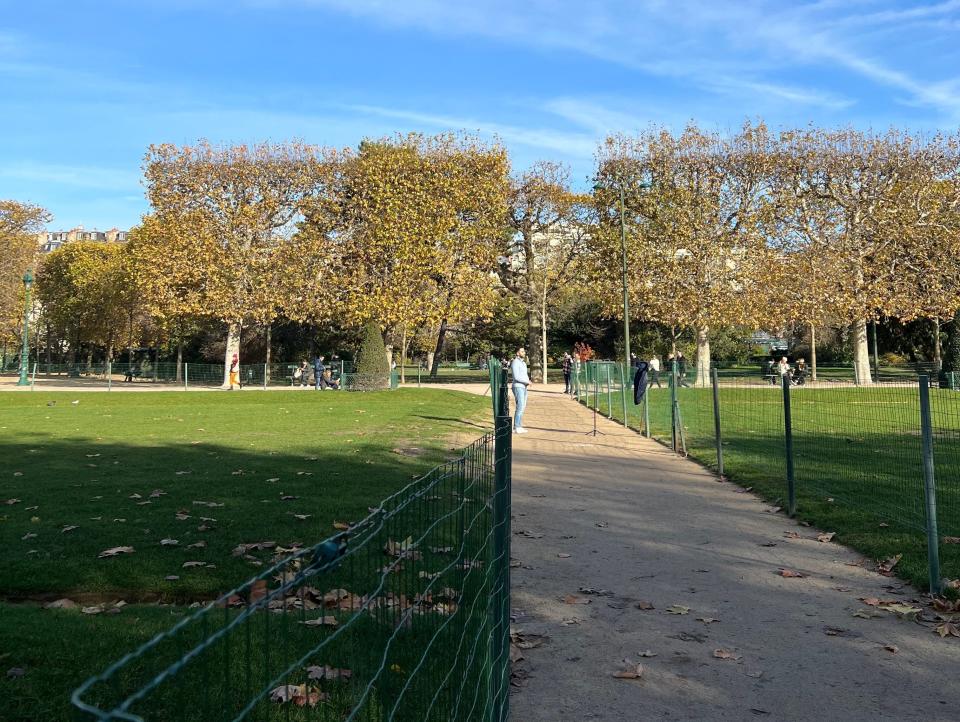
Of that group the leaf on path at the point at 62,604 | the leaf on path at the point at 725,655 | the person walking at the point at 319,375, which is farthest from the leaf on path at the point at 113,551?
the person walking at the point at 319,375

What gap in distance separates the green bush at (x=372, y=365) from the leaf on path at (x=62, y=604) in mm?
32879

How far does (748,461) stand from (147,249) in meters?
34.3

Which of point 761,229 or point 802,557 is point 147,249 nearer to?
point 761,229

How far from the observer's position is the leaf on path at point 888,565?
23.2 ft

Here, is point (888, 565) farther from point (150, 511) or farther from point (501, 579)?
point (150, 511)

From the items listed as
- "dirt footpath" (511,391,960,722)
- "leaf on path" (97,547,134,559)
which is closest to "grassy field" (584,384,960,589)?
"dirt footpath" (511,391,960,722)

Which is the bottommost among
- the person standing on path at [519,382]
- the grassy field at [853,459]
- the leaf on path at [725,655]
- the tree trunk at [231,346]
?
the leaf on path at [725,655]

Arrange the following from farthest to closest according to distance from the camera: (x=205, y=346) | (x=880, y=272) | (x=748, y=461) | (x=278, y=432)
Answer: (x=205, y=346) → (x=880, y=272) → (x=278, y=432) → (x=748, y=461)

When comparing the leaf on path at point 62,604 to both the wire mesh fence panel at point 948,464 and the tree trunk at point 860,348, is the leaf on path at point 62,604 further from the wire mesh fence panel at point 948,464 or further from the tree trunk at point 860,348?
the tree trunk at point 860,348

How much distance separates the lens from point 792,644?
533 cm

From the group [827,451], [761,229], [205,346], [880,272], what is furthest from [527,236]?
[827,451]

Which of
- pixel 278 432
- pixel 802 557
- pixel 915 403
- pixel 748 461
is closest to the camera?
pixel 802 557

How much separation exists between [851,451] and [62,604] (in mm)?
12022

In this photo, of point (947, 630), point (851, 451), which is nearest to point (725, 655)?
point (947, 630)
